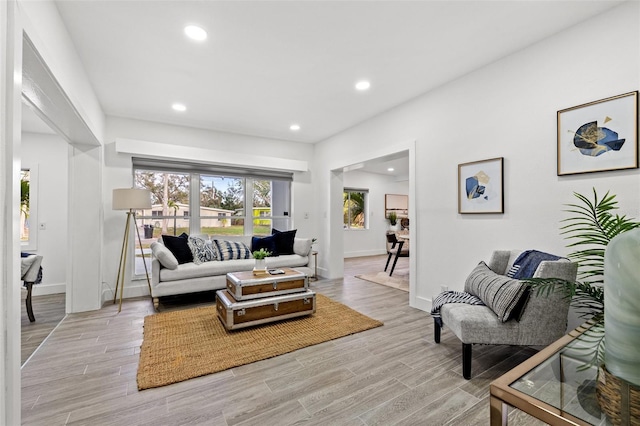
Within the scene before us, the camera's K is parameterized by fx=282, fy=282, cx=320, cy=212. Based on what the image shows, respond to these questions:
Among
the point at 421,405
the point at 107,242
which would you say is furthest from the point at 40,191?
the point at 421,405

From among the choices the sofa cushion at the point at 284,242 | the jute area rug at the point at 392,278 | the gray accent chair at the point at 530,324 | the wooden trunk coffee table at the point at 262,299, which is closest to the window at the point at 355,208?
the jute area rug at the point at 392,278

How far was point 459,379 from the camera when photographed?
2.07m

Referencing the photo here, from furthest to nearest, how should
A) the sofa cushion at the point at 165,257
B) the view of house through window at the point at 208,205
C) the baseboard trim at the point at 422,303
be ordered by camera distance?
1. the view of house through window at the point at 208,205
2. the sofa cushion at the point at 165,257
3. the baseboard trim at the point at 422,303

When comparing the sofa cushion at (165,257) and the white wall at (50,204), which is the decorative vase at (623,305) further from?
the white wall at (50,204)

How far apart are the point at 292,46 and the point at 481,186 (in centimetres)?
233

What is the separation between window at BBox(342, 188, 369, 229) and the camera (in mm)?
→ 8483

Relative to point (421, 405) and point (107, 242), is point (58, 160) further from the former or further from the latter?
point (421, 405)

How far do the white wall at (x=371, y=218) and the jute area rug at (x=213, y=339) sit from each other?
4830mm

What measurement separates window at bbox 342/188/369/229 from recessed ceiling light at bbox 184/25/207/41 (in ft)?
20.5

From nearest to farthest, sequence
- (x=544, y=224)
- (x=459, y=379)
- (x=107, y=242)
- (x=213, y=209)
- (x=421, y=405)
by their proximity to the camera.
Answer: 1. (x=421, y=405)
2. (x=459, y=379)
3. (x=544, y=224)
4. (x=107, y=242)
5. (x=213, y=209)

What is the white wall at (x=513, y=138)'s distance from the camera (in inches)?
83.7

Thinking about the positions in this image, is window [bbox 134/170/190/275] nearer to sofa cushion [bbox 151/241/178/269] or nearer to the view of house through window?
the view of house through window

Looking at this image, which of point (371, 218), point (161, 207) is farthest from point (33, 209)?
point (371, 218)

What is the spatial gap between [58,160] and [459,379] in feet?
19.6
